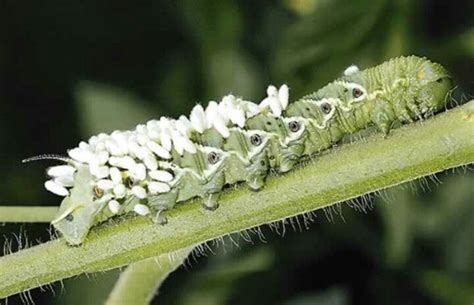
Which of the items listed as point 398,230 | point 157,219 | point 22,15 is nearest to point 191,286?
point 398,230

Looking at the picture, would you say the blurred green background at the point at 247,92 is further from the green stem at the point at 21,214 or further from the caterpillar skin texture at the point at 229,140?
the green stem at the point at 21,214

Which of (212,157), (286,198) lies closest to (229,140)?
(212,157)

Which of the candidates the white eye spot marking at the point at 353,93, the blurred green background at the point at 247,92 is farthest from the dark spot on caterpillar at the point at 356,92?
the blurred green background at the point at 247,92

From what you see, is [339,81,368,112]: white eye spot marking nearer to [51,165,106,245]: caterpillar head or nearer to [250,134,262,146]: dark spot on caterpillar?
[250,134,262,146]: dark spot on caterpillar

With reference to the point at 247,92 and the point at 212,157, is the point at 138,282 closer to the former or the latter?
the point at 212,157

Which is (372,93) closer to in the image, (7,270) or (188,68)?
(7,270)

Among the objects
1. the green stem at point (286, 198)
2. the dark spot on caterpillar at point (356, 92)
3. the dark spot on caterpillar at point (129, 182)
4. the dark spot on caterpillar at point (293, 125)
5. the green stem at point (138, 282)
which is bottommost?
the green stem at point (138, 282)
